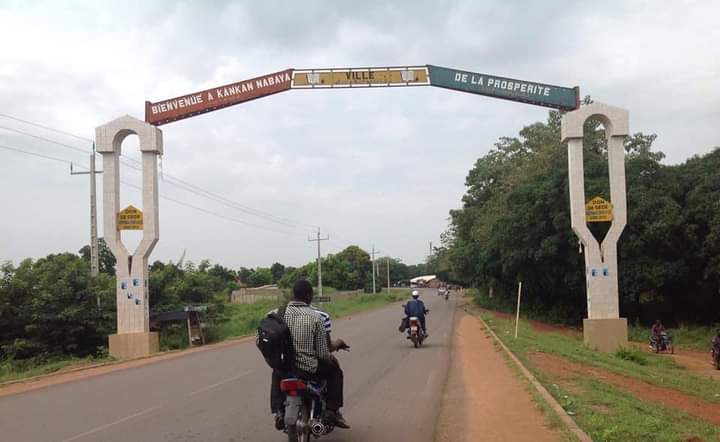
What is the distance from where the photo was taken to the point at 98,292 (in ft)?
80.9

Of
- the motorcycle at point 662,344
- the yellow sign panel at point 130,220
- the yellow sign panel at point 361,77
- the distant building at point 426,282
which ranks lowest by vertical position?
the distant building at point 426,282

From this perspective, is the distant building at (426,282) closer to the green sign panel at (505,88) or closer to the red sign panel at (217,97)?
the green sign panel at (505,88)

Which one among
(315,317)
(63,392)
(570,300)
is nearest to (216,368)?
(63,392)

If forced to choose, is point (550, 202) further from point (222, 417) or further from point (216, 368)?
point (222, 417)

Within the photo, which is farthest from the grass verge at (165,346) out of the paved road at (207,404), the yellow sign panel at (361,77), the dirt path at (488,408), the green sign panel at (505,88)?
the green sign panel at (505,88)

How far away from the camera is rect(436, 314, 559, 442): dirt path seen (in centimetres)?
782

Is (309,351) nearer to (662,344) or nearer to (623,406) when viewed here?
(623,406)

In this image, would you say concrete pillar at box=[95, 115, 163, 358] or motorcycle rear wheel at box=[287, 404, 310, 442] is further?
concrete pillar at box=[95, 115, 163, 358]

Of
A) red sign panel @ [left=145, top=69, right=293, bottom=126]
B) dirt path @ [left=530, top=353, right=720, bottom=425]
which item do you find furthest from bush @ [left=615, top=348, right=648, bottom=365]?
red sign panel @ [left=145, top=69, right=293, bottom=126]

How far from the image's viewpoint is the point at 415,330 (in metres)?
19.0

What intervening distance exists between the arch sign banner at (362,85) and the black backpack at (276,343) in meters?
17.8

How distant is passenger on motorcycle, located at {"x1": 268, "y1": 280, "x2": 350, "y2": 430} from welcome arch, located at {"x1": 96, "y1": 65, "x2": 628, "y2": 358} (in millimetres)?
16205

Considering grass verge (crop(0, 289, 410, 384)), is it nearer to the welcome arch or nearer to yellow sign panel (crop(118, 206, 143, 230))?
the welcome arch

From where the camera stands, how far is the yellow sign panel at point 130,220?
22344 mm
